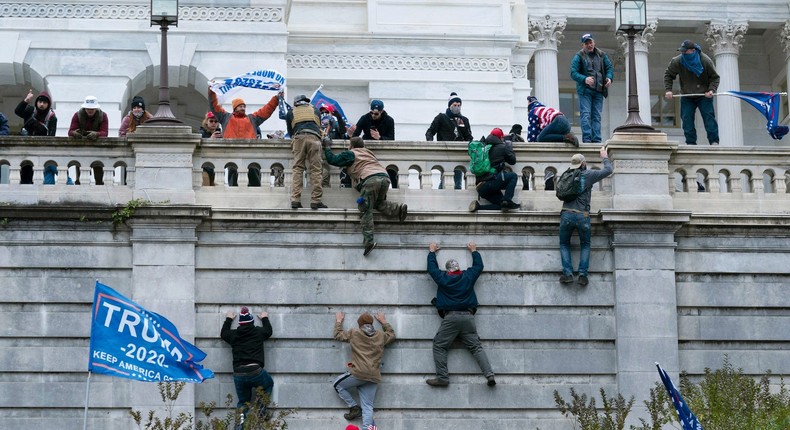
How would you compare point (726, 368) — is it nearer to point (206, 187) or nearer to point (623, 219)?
point (623, 219)

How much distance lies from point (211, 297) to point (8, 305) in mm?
3472

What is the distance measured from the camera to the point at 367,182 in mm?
35625

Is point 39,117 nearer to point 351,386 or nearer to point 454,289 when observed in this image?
point 351,386

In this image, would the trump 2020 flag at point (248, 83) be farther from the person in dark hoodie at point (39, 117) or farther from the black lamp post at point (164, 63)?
the black lamp post at point (164, 63)

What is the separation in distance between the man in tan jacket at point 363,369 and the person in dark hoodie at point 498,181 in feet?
9.84

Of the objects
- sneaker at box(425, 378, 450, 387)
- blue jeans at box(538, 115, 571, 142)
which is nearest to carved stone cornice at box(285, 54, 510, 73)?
blue jeans at box(538, 115, 571, 142)

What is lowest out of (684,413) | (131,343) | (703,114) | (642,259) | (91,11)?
(684,413)

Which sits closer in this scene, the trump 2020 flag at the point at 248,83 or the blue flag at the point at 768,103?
the blue flag at the point at 768,103

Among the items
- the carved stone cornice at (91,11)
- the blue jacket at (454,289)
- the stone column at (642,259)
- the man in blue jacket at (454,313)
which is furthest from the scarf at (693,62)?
the carved stone cornice at (91,11)

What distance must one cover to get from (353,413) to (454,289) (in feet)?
9.10

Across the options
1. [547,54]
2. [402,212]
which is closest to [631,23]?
[402,212]

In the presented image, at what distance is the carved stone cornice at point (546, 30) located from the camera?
6688 cm

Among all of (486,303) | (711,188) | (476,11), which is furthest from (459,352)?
(476,11)

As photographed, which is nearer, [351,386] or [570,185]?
[351,386]
